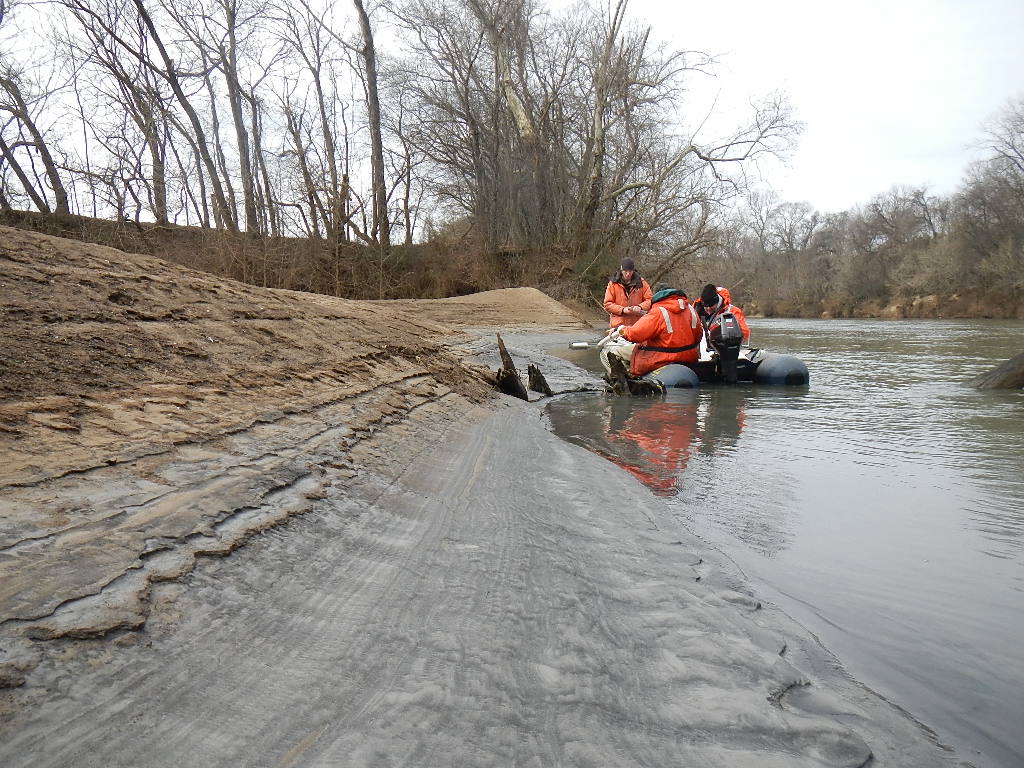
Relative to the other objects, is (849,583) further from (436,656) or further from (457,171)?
(457,171)

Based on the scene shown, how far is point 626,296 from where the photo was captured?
13898 mm

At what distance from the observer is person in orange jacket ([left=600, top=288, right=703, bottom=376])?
9461mm

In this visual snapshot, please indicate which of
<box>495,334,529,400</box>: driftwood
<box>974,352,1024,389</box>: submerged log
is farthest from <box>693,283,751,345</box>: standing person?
<box>495,334,529,400</box>: driftwood

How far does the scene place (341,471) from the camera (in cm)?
282

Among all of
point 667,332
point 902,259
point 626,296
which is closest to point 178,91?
point 626,296

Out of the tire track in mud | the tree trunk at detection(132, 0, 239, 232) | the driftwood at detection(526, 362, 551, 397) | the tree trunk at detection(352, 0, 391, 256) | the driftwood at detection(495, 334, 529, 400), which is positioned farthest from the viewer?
the tree trunk at detection(352, 0, 391, 256)

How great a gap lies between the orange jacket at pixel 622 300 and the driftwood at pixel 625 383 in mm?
4176

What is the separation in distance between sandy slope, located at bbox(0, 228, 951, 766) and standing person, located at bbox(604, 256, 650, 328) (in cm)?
960

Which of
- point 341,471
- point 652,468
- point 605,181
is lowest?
point 652,468

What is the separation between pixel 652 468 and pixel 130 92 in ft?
72.5

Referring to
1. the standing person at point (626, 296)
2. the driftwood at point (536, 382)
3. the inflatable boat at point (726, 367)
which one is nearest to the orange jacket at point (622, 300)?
the standing person at point (626, 296)

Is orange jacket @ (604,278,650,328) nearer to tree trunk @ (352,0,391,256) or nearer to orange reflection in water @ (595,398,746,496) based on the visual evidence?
orange reflection in water @ (595,398,746,496)

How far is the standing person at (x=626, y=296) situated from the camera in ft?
42.6

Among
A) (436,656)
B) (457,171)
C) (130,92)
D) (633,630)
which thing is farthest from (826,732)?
(457,171)
